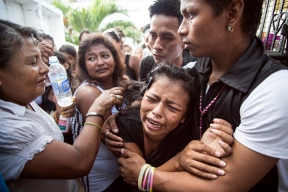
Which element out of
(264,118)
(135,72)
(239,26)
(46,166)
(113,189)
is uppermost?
(239,26)

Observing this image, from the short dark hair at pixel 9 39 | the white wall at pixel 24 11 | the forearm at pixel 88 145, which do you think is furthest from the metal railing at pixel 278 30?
the white wall at pixel 24 11

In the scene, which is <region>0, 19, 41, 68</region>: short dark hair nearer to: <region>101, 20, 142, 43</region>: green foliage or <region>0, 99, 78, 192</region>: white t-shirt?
<region>0, 99, 78, 192</region>: white t-shirt

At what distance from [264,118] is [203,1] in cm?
87

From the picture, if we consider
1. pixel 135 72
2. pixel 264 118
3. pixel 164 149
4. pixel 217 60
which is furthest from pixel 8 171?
pixel 135 72

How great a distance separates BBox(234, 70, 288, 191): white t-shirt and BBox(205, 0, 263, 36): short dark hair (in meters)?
0.44

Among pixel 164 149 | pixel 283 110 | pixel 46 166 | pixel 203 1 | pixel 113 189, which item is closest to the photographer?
pixel 283 110

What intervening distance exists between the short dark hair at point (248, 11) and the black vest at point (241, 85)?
11 cm

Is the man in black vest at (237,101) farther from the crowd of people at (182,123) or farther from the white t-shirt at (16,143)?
the white t-shirt at (16,143)

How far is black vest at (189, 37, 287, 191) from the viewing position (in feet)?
3.90

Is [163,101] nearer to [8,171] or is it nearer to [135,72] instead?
[8,171]

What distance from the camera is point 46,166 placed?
114 cm

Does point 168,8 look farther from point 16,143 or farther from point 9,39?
point 16,143

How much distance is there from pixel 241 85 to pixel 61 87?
1.63m

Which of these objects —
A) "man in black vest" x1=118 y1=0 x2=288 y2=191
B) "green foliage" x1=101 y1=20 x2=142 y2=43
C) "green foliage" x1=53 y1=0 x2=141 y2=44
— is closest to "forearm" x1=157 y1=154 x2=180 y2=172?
"man in black vest" x1=118 y1=0 x2=288 y2=191
